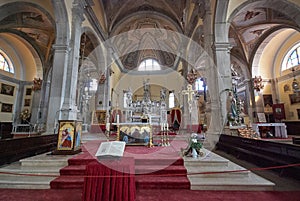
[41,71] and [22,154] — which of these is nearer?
[22,154]

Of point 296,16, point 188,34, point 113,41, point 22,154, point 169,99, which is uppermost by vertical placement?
point 113,41

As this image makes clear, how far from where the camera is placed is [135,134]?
5.18 m

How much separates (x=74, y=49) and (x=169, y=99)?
12545 mm

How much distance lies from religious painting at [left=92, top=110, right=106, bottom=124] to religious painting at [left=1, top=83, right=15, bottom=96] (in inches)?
307

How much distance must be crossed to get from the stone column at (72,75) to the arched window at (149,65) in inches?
493

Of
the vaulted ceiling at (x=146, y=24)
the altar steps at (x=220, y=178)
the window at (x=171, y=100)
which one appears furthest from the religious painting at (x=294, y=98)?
the altar steps at (x=220, y=178)

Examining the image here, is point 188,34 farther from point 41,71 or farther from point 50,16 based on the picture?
point 41,71

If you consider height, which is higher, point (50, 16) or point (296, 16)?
point (50, 16)

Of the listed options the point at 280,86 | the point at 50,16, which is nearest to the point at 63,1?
the point at 50,16

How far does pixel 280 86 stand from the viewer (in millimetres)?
11734

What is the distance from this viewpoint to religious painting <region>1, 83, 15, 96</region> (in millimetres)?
11882

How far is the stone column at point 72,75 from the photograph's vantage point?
6199mm

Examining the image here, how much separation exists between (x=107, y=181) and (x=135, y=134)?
10.5 feet

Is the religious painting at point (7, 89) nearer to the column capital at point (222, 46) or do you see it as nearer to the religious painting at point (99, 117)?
the religious painting at point (99, 117)
